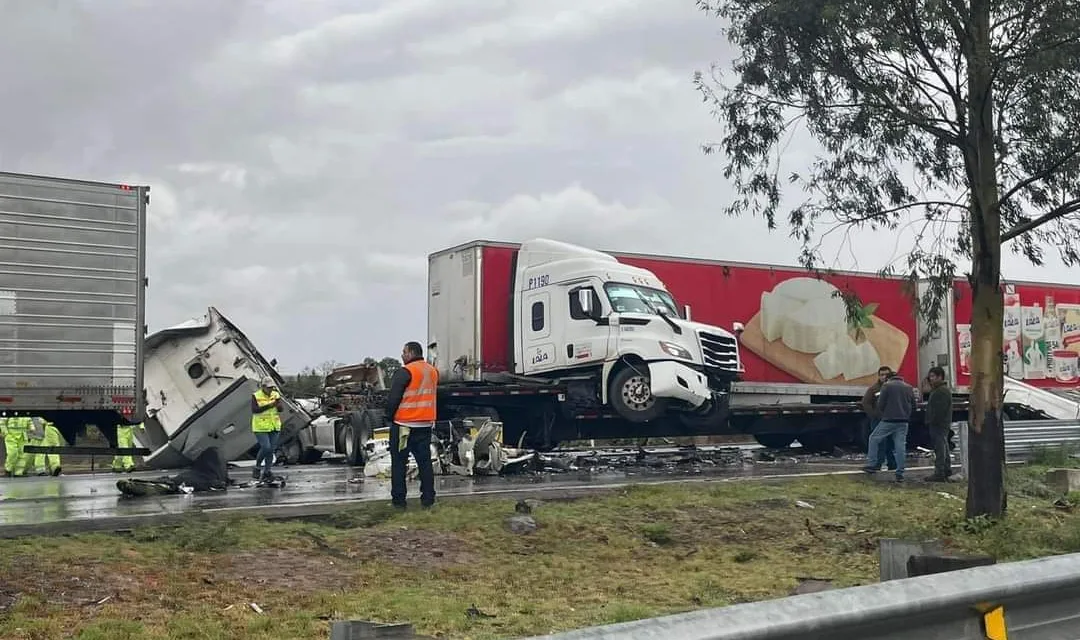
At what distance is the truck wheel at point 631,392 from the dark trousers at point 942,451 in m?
5.55

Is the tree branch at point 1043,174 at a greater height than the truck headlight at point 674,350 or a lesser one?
greater

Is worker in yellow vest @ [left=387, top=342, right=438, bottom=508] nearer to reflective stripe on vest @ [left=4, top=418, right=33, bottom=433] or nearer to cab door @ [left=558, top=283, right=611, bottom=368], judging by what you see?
cab door @ [left=558, top=283, right=611, bottom=368]

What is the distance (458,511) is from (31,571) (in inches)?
155

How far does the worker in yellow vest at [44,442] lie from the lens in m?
14.6

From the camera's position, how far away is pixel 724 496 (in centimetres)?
1160

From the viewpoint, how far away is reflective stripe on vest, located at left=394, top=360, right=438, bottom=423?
34.1 feet

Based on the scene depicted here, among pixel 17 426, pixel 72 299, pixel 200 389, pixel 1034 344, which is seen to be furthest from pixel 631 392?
pixel 1034 344

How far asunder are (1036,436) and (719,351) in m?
5.51

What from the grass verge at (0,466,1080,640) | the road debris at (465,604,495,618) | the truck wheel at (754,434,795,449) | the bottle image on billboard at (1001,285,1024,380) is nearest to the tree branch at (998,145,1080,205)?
the grass verge at (0,466,1080,640)

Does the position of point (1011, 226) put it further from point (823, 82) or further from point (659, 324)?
point (659, 324)

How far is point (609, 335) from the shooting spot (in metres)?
18.9

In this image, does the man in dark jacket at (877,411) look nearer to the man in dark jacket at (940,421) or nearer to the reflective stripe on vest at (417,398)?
the man in dark jacket at (940,421)

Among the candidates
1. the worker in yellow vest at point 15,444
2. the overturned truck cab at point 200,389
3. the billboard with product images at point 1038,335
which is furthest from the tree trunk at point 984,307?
the billboard with product images at point 1038,335

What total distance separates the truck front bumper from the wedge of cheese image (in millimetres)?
3341
